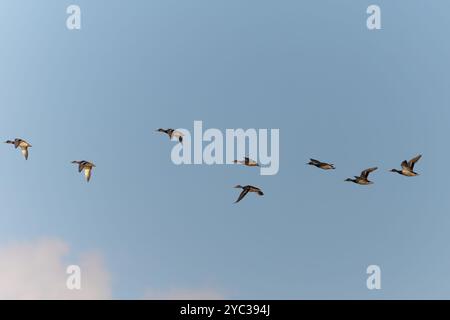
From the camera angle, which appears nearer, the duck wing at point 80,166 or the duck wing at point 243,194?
the duck wing at point 243,194

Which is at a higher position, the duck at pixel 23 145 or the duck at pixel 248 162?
the duck at pixel 23 145

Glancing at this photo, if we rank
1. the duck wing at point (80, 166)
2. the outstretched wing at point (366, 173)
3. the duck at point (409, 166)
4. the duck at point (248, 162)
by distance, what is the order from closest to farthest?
the duck at point (409, 166) → the outstretched wing at point (366, 173) → the duck wing at point (80, 166) → the duck at point (248, 162)

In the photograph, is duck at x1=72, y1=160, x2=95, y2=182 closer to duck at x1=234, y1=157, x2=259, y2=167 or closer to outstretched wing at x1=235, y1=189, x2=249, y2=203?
duck at x1=234, y1=157, x2=259, y2=167

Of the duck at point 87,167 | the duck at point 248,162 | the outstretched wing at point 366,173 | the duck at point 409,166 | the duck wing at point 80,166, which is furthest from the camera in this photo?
the duck at point 248,162

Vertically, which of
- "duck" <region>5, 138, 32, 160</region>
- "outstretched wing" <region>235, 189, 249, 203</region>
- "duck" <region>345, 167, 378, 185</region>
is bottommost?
"outstretched wing" <region>235, 189, 249, 203</region>

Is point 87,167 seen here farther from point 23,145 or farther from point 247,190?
point 247,190

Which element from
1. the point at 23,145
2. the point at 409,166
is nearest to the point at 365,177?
the point at 409,166

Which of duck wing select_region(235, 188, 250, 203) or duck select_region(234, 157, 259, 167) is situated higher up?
duck select_region(234, 157, 259, 167)

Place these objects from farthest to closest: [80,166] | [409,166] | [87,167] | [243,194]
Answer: [87,167]
[80,166]
[243,194]
[409,166]

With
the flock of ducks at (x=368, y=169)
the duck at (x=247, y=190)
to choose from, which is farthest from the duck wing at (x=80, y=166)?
the flock of ducks at (x=368, y=169)

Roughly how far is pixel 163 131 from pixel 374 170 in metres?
18.6

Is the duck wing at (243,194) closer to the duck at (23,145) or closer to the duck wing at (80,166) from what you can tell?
the duck wing at (80,166)

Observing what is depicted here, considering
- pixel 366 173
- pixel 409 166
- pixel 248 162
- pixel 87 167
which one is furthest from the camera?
pixel 248 162

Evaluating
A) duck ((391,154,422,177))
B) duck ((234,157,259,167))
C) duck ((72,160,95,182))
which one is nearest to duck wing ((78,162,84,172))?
duck ((72,160,95,182))
